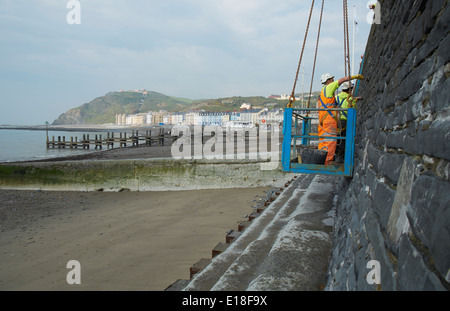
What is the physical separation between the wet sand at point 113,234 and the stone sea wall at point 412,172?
12.7 ft

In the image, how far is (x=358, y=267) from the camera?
2.08 meters

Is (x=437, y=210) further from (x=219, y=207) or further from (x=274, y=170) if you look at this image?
(x=274, y=170)

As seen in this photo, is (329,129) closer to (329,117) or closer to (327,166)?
(329,117)

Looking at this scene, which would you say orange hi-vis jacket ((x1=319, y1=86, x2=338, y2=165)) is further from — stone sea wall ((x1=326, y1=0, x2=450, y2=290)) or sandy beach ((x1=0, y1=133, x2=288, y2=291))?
sandy beach ((x1=0, y1=133, x2=288, y2=291))

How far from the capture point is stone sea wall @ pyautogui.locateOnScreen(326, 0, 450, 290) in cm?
109

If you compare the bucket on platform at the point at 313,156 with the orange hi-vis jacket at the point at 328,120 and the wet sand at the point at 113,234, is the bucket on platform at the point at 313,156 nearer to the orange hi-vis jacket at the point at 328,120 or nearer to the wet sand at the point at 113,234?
the orange hi-vis jacket at the point at 328,120

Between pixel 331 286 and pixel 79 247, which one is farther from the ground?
pixel 331 286

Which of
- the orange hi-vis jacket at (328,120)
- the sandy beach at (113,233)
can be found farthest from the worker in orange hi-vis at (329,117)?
the sandy beach at (113,233)

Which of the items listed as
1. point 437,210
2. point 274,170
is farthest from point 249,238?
point 274,170

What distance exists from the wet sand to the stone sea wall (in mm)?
3884

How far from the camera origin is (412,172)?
1.43m

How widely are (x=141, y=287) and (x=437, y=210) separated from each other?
185 inches

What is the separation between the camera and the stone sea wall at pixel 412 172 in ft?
3.59
